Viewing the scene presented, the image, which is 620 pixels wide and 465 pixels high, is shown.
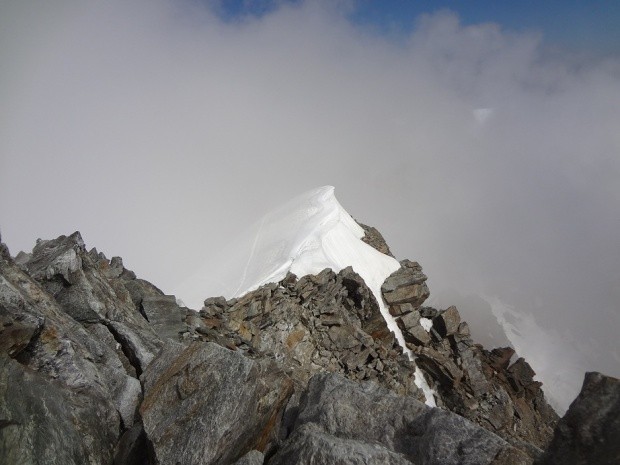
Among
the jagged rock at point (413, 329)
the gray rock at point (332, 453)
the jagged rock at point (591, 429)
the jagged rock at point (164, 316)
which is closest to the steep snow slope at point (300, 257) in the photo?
the jagged rock at point (413, 329)

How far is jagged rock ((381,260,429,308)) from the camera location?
86.0 ft

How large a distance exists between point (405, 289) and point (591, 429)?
882 inches

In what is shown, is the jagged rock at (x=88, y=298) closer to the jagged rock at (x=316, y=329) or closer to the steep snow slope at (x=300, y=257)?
the jagged rock at (x=316, y=329)

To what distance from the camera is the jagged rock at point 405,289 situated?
2622cm

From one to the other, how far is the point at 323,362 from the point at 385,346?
4533 millimetres

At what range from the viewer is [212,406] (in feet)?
22.9

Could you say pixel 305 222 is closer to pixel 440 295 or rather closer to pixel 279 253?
pixel 279 253

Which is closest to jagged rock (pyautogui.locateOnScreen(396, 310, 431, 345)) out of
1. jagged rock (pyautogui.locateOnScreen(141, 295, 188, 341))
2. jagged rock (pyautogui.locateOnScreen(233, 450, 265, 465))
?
jagged rock (pyautogui.locateOnScreen(141, 295, 188, 341))

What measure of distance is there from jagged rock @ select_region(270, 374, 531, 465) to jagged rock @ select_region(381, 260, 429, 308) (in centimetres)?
1867

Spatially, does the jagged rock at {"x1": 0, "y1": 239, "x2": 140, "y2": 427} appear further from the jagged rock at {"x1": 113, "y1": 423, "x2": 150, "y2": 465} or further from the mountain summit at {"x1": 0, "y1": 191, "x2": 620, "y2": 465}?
the jagged rock at {"x1": 113, "y1": 423, "x2": 150, "y2": 465}

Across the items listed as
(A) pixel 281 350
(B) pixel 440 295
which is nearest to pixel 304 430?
(A) pixel 281 350

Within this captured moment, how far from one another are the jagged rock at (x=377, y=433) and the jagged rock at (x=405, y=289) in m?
18.7

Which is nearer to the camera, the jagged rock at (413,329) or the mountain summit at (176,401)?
the mountain summit at (176,401)

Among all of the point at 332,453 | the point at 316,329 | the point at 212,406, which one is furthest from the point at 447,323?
the point at 332,453
